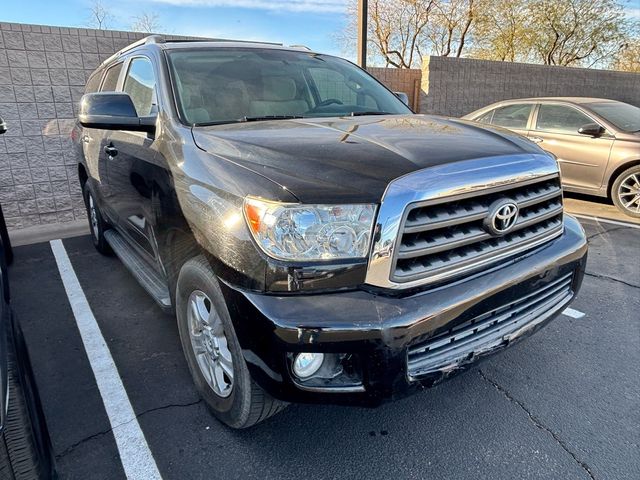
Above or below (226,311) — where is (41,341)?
below

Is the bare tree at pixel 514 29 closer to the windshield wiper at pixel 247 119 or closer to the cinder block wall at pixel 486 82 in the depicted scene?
the cinder block wall at pixel 486 82

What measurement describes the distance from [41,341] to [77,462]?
1353mm

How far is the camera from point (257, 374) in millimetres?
1680

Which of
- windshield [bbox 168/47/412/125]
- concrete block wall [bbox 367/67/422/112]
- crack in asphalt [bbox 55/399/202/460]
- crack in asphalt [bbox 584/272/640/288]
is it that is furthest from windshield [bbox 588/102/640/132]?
crack in asphalt [bbox 55/399/202/460]

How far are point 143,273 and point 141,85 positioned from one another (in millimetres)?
1286

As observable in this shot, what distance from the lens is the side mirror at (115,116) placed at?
246cm

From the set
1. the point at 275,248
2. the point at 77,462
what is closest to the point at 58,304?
the point at 77,462

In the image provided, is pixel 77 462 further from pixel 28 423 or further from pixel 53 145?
pixel 53 145

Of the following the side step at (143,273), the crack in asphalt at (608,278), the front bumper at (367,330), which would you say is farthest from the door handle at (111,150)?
the crack in asphalt at (608,278)

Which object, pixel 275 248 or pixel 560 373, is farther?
pixel 560 373

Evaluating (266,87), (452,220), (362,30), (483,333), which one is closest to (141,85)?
(266,87)

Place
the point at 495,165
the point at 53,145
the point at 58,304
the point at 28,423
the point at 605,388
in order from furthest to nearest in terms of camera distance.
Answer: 1. the point at 53,145
2. the point at 58,304
3. the point at 605,388
4. the point at 495,165
5. the point at 28,423

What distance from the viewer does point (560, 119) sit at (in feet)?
21.4

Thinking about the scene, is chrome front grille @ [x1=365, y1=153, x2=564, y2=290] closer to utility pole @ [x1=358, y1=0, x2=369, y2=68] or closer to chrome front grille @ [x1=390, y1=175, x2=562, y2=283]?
chrome front grille @ [x1=390, y1=175, x2=562, y2=283]
